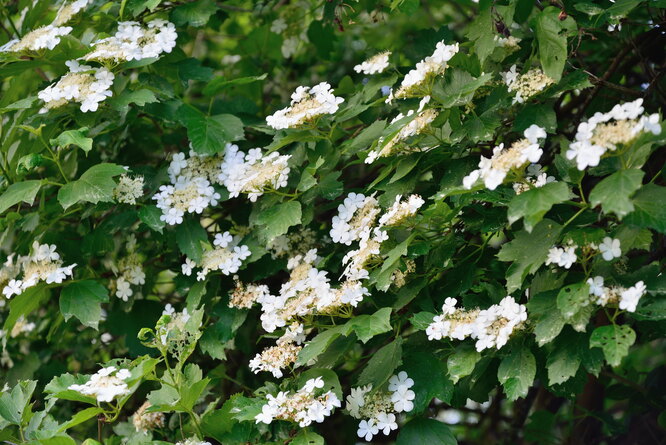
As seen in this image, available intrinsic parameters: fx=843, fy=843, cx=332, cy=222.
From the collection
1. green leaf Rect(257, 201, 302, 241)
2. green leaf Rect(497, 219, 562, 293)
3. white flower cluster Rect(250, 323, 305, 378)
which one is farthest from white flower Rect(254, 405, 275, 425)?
green leaf Rect(497, 219, 562, 293)

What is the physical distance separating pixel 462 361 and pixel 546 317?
214 mm

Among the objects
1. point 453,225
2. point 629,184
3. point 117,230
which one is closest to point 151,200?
point 117,230

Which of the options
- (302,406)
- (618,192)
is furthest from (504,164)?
(302,406)

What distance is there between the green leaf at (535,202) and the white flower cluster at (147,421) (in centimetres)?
115

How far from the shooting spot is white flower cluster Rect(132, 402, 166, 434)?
86.7 inches

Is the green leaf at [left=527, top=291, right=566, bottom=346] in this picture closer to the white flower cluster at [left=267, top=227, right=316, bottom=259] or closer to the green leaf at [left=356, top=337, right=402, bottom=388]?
the green leaf at [left=356, top=337, right=402, bottom=388]

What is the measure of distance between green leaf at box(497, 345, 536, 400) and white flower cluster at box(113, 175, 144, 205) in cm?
107

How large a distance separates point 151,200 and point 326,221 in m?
0.52

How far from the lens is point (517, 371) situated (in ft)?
5.67

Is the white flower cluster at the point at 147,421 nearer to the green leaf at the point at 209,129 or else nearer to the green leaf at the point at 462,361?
the green leaf at the point at 209,129

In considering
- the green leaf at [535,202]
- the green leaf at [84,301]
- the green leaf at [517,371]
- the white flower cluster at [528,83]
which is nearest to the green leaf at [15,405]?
the green leaf at [84,301]

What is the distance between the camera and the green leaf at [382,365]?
74.7 inches

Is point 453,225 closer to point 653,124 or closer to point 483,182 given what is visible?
point 483,182

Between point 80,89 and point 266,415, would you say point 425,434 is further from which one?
point 80,89
